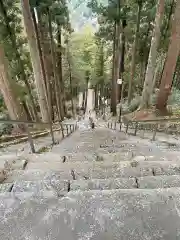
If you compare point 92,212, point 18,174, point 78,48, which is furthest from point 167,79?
point 78,48

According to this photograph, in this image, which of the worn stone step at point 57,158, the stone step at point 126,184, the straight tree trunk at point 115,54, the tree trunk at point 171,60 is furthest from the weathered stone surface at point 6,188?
the straight tree trunk at point 115,54

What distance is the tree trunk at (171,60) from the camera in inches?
349

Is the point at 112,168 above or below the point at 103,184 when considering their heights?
below

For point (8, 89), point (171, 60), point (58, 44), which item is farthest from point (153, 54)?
point (58, 44)

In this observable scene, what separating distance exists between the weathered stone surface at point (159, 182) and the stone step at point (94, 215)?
32cm

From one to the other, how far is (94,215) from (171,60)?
8.46 meters

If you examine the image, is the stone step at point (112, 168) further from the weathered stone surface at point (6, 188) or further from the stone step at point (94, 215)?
the stone step at point (94, 215)

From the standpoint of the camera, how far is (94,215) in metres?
1.96

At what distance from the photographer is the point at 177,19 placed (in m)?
8.77

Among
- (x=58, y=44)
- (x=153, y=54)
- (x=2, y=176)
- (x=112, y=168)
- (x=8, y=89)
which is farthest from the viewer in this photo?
(x=58, y=44)

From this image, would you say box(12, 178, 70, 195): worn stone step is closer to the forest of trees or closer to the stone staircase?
the stone staircase

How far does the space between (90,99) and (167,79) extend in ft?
121

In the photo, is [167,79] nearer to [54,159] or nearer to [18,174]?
[54,159]

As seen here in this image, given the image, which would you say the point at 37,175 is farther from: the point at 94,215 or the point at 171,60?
the point at 171,60
